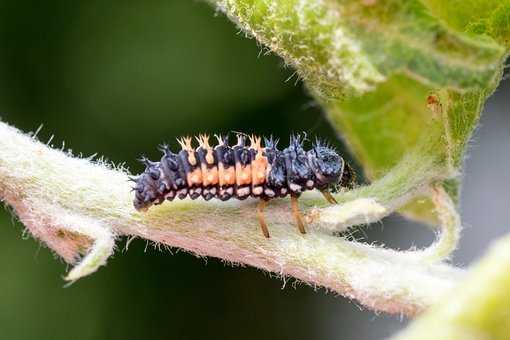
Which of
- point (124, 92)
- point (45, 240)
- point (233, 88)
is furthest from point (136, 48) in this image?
point (45, 240)

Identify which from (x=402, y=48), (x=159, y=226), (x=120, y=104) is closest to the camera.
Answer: (x=402, y=48)

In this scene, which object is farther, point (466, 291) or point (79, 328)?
point (79, 328)

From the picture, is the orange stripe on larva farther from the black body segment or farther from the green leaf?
the green leaf

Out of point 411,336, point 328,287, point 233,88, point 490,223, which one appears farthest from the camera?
point 490,223

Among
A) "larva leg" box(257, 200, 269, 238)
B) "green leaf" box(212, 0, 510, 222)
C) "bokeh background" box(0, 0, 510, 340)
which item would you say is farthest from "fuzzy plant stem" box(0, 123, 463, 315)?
"bokeh background" box(0, 0, 510, 340)

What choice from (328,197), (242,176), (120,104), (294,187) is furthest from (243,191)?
(120,104)

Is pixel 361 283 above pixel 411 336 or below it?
above

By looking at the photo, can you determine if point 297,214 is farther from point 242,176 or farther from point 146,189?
point 146,189

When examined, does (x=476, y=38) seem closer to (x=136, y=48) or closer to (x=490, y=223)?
(x=136, y=48)
